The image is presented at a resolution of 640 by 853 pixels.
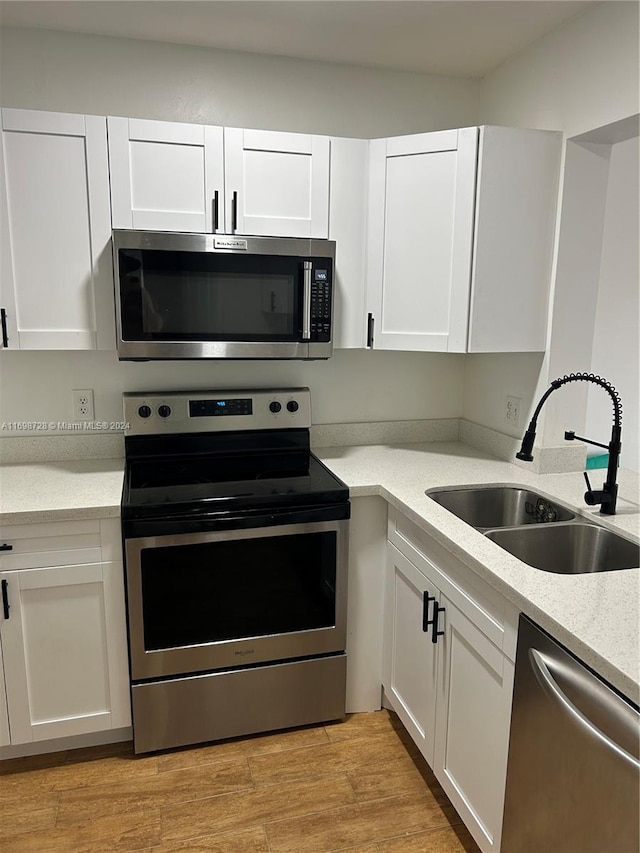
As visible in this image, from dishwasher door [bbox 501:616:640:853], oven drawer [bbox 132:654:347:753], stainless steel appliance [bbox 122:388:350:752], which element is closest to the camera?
dishwasher door [bbox 501:616:640:853]

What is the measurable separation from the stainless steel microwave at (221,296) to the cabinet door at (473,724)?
1008mm

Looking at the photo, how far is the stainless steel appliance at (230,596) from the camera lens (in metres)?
1.92

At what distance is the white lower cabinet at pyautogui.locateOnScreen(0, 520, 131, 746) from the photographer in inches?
73.9

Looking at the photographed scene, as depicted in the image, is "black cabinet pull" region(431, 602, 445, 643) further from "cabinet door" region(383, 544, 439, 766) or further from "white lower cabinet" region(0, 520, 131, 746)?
"white lower cabinet" region(0, 520, 131, 746)

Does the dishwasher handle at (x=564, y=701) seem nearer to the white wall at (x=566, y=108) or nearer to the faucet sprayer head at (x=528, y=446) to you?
the faucet sprayer head at (x=528, y=446)

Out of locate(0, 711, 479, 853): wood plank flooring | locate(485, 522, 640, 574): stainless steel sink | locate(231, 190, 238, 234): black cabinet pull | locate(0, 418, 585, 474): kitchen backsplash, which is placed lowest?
locate(0, 711, 479, 853): wood plank flooring

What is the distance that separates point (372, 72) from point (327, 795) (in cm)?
255

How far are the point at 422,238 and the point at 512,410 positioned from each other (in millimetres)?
753

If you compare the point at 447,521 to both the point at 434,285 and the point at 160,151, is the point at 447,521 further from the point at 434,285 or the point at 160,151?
the point at 160,151

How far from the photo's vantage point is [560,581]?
4.53 ft

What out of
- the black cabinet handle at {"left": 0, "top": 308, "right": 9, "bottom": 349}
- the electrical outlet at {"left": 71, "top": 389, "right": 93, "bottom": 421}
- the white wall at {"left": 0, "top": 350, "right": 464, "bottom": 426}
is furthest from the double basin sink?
the black cabinet handle at {"left": 0, "top": 308, "right": 9, "bottom": 349}

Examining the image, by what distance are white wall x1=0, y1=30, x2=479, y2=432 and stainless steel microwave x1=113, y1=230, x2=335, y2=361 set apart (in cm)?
40

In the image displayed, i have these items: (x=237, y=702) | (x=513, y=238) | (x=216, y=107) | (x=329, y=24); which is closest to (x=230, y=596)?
(x=237, y=702)

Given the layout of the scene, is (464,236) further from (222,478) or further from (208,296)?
(222,478)
